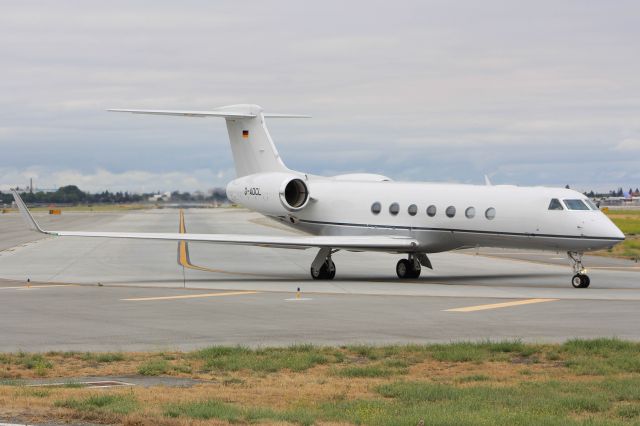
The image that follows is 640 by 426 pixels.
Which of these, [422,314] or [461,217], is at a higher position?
[461,217]

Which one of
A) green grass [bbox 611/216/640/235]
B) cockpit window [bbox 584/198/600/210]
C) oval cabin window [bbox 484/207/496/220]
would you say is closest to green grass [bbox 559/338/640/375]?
cockpit window [bbox 584/198/600/210]

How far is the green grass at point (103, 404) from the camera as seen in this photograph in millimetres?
10023

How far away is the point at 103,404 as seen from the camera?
1038cm

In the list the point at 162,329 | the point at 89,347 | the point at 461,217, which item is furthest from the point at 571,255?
the point at 89,347

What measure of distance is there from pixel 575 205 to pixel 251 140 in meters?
11.6

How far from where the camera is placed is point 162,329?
1783 cm

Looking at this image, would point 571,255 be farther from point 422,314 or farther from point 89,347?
point 89,347

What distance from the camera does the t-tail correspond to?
34031 mm

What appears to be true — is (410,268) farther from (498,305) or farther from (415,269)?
(498,305)

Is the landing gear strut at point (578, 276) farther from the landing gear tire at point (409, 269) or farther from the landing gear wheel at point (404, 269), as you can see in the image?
the landing gear wheel at point (404, 269)

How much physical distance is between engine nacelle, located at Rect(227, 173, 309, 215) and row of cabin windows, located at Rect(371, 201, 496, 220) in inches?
97.4

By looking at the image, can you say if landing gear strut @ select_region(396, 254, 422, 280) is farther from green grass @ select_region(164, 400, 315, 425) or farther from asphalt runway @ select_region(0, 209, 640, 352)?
green grass @ select_region(164, 400, 315, 425)

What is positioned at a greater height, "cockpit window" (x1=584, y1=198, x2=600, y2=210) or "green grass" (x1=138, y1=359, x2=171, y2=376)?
"cockpit window" (x1=584, y1=198, x2=600, y2=210)

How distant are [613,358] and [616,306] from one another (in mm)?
7963
